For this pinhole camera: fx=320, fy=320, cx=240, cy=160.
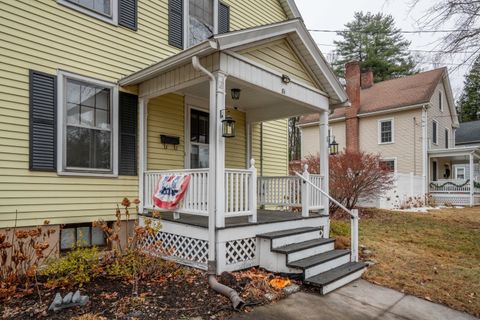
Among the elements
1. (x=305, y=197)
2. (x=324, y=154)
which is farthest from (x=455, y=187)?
(x=305, y=197)

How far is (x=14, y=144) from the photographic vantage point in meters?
4.77

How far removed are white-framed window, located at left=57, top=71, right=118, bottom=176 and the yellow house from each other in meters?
0.02

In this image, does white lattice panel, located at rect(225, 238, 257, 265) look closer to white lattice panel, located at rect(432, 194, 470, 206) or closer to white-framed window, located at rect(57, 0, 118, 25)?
white-framed window, located at rect(57, 0, 118, 25)

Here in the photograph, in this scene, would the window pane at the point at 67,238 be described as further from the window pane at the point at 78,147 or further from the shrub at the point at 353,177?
the shrub at the point at 353,177

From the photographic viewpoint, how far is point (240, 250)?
5.01 meters

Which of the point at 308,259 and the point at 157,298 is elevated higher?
the point at 308,259

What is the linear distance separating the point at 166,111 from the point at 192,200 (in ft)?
8.07

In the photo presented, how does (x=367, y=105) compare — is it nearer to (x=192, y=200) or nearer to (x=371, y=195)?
(x=371, y=195)

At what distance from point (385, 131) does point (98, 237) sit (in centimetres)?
1771

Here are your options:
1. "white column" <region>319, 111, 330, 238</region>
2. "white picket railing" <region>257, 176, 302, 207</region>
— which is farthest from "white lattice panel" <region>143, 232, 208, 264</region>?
"white column" <region>319, 111, 330, 238</region>

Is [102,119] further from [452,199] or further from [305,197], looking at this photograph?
[452,199]

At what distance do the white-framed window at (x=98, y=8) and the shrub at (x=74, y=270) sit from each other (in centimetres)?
411

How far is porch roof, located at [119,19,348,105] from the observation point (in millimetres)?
4641

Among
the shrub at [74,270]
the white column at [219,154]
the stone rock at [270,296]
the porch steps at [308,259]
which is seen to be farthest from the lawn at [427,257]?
the shrub at [74,270]
